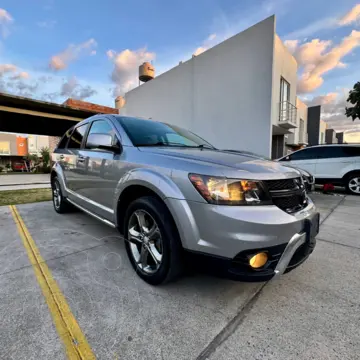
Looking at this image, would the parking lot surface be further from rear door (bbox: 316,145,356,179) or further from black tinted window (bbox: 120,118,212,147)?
rear door (bbox: 316,145,356,179)

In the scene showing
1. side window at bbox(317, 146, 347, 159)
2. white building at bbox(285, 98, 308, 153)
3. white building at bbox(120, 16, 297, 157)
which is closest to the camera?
side window at bbox(317, 146, 347, 159)

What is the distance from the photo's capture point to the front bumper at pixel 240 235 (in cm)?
156

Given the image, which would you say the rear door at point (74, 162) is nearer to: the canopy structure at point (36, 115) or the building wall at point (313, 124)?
the canopy structure at point (36, 115)

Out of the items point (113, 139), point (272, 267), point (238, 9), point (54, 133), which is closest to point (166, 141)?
point (113, 139)

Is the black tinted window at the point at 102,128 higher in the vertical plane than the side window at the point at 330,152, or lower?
higher

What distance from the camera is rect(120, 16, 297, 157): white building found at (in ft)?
34.7

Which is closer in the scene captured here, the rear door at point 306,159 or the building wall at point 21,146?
the rear door at point 306,159

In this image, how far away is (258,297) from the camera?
6.44 feet

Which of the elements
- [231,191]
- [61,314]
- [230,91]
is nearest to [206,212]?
[231,191]

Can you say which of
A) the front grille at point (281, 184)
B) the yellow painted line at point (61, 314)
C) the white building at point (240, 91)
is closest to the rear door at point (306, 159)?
the white building at point (240, 91)

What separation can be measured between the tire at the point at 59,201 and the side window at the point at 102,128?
5.57ft

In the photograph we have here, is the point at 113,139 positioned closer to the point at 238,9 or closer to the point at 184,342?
the point at 184,342

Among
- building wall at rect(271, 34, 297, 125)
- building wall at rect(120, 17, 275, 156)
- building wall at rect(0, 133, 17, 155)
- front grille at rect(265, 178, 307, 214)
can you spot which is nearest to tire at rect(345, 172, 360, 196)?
building wall at rect(120, 17, 275, 156)

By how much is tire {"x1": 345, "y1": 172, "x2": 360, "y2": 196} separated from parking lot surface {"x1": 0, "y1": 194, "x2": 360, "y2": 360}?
6128 mm
